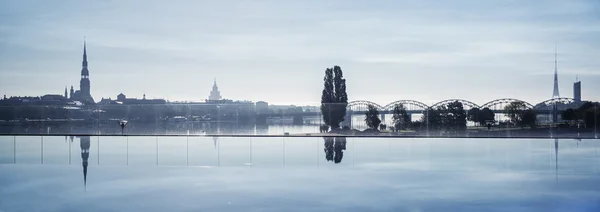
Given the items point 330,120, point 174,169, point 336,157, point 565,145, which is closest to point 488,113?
point 330,120

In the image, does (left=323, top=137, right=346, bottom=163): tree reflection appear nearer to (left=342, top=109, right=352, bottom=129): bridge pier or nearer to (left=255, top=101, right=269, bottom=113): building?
(left=342, top=109, right=352, bottom=129): bridge pier

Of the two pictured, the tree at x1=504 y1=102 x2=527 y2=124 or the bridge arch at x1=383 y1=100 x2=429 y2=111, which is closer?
the tree at x1=504 y1=102 x2=527 y2=124

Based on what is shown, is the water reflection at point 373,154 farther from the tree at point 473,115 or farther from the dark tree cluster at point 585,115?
the tree at point 473,115

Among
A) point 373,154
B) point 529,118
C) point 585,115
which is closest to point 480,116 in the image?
point 529,118

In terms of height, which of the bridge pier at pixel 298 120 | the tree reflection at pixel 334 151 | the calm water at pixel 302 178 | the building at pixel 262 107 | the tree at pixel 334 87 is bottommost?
the calm water at pixel 302 178

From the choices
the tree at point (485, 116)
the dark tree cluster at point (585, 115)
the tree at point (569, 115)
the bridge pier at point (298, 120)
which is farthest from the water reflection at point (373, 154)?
the bridge pier at point (298, 120)

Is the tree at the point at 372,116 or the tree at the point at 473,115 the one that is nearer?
the tree at the point at 473,115

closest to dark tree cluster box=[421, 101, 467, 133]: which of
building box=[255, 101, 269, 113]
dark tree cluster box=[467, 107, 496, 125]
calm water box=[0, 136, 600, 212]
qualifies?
dark tree cluster box=[467, 107, 496, 125]

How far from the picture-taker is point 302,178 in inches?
357

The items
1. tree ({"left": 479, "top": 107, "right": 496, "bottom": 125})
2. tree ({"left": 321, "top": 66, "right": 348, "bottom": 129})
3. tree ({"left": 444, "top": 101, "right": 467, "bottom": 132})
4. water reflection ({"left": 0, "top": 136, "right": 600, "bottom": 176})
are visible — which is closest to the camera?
water reflection ({"left": 0, "top": 136, "right": 600, "bottom": 176})

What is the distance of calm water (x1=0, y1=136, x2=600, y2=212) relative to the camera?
6.89 metres

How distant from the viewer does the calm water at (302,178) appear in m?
6.89

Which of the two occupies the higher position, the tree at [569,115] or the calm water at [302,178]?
the tree at [569,115]

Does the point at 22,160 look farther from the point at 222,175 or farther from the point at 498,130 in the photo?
the point at 498,130
